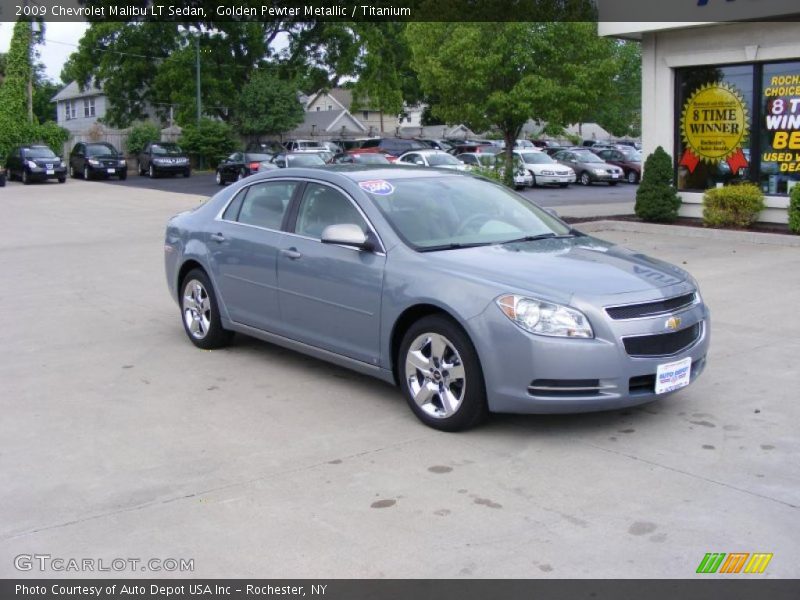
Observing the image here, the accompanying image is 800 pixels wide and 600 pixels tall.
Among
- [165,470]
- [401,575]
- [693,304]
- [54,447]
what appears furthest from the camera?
[693,304]

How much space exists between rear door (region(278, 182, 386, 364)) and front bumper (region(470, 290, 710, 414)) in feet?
3.26

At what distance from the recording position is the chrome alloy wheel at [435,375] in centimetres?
583

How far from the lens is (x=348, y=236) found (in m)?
6.40

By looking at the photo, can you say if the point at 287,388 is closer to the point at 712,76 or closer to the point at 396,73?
the point at 712,76

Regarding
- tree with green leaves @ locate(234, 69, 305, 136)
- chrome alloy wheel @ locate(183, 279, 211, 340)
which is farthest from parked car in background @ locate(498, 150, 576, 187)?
chrome alloy wheel @ locate(183, 279, 211, 340)

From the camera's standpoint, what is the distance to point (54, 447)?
5750mm

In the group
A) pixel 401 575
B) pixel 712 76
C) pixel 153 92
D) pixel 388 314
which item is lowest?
pixel 401 575

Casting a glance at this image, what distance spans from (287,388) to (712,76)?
12665mm

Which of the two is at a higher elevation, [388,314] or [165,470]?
[388,314]

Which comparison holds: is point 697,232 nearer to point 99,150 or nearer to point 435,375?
point 435,375

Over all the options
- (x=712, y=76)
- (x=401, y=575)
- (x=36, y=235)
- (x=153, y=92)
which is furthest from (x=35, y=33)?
(x=401, y=575)

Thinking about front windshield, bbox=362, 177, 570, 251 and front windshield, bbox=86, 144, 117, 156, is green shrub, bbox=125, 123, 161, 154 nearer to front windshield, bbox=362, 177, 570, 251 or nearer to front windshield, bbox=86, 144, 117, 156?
front windshield, bbox=86, 144, 117, 156

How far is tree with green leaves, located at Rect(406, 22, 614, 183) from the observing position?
2183cm

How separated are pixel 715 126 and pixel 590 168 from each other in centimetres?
1881
